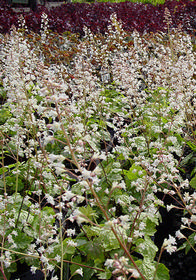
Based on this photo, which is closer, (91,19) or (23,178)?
(23,178)

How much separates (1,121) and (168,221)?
7.97ft

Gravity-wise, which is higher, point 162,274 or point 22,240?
point 22,240

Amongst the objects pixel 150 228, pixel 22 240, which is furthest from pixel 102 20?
pixel 22 240

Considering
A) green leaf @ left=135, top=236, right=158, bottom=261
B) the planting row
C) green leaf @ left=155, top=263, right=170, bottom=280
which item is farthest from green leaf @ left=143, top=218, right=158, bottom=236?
the planting row

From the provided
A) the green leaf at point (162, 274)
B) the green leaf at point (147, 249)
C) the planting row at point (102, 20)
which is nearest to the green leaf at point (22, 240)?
the green leaf at point (147, 249)

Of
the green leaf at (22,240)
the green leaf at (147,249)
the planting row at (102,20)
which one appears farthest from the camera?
the planting row at (102,20)

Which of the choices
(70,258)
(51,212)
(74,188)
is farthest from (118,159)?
(70,258)

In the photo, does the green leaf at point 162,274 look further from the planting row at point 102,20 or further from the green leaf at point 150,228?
the planting row at point 102,20

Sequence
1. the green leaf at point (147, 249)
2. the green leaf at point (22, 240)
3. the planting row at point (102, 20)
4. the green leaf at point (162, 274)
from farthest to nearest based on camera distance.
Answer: the planting row at point (102, 20), the green leaf at point (22, 240), the green leaf at point (147, 249), the green leaf at point (162, 274)

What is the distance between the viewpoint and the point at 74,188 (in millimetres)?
2250

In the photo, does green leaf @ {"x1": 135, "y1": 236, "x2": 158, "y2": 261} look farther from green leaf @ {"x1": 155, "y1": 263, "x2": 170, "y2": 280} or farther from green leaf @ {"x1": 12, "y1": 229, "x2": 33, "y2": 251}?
green leaf @ {"x1": 12, "y1": 229, "x2": 33, "y2": 251}

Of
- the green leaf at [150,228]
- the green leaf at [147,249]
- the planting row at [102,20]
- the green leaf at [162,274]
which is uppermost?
the planting row at [102,20]

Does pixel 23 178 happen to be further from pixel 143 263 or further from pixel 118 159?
pixel 143 263

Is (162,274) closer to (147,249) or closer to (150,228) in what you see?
(147,249)
